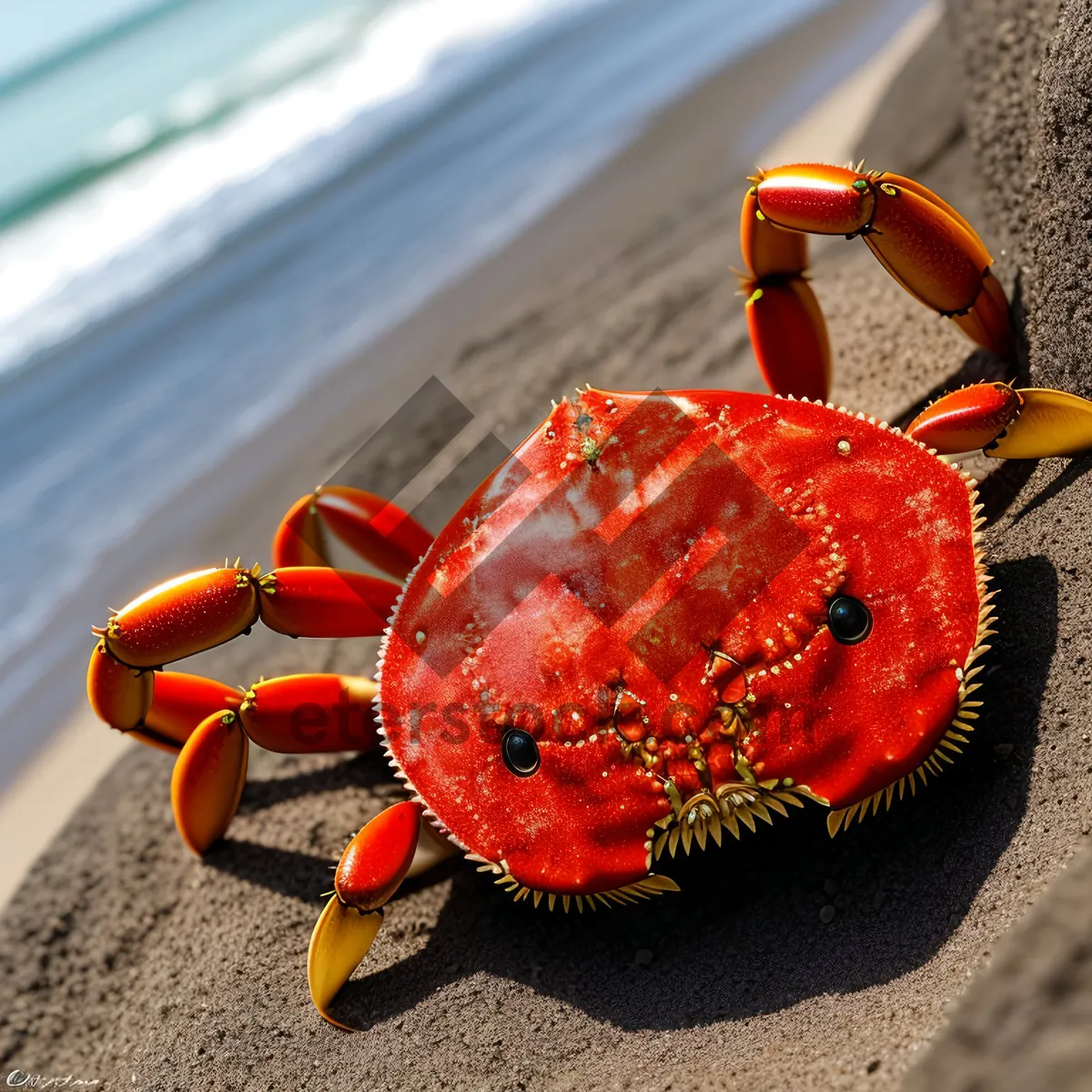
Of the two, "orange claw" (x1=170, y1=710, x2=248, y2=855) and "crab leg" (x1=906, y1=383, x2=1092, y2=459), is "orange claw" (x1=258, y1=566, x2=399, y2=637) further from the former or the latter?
"crab leg" (x1=906, y1=383, x2=1092, y2=459)

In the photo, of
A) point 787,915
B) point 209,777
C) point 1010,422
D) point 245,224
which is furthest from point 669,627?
point 245,224

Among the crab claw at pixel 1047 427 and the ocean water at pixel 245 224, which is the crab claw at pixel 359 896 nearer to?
the crab claw at pixel 1047 427

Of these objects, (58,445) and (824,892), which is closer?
(824,892)

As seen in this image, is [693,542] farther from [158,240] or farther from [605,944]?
[158,240]

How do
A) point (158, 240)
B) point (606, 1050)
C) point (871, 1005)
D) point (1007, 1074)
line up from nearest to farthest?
point (1007, 1074), point (871, 1005), point (606, 1050), point (158, 240)

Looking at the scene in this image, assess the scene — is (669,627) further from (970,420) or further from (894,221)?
(894,221)

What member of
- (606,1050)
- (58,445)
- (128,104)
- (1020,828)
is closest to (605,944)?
(606,1050)

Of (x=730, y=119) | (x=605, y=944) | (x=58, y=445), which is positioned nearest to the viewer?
(x=605, y=944)
